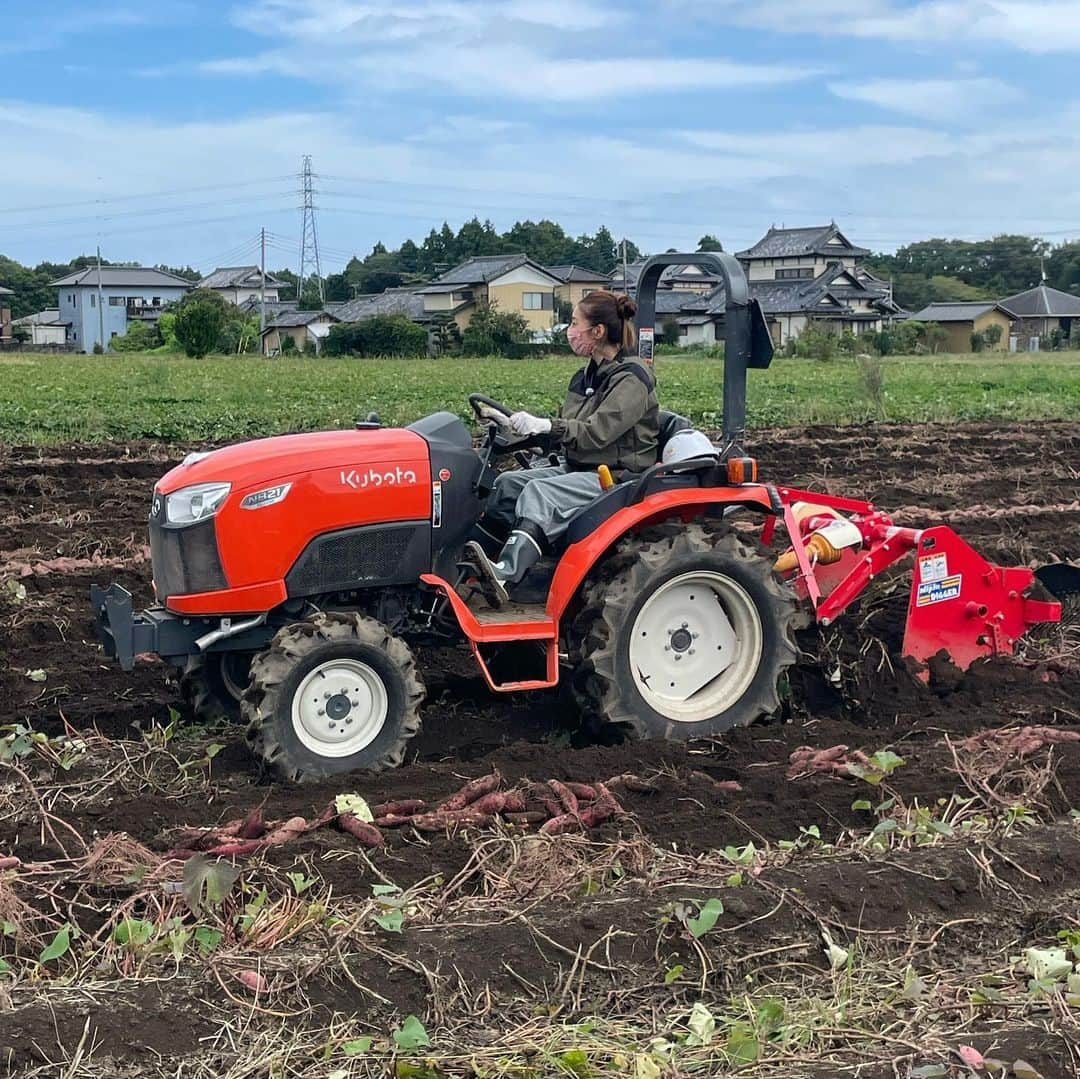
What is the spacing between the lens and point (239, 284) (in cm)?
9831

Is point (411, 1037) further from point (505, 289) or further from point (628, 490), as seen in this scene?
point (505, 289)

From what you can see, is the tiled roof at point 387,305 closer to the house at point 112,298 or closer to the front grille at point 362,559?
the house at point 112,298

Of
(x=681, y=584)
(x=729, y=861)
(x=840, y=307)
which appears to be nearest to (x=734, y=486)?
(x=681, y=584)

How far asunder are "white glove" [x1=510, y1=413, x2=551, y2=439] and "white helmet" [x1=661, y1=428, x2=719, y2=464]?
560mm

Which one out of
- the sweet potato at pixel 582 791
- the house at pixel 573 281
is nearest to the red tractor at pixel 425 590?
the sweet potato at pixel 582 791

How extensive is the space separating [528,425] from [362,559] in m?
0.84

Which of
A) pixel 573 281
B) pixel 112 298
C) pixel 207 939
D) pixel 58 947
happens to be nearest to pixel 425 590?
pixel 207 939

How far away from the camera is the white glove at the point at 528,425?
5551 mm

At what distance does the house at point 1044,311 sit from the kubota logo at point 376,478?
273 ft

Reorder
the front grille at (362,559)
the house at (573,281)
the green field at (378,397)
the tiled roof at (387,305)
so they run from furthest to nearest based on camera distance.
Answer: the house at (573,281) < the tiled roof at (387,305) < the green field at (378,397) < the front grille at (362,559)

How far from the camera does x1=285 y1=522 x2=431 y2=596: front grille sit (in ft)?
17.6

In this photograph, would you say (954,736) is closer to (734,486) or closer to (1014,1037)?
(734,486)

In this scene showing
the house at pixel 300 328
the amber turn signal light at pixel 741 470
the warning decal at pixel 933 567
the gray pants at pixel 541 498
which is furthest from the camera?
the house at pixel 300 328

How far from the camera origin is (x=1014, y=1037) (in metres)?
3.44
